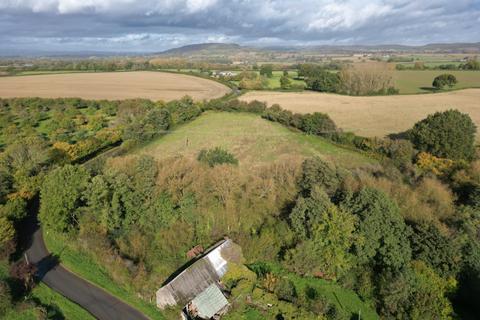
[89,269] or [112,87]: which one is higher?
[112,87]

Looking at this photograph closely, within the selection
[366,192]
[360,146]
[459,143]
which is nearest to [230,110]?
[360,146]

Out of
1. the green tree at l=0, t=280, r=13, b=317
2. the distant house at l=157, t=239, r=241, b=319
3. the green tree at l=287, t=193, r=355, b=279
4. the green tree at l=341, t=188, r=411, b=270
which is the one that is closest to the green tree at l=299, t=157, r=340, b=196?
the green tree at l=287, t=193, r=355, b=279

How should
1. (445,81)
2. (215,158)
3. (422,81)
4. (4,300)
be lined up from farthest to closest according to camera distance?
1. (422,81)
2. (445,81)
3. (215,158)
4. (4,300)

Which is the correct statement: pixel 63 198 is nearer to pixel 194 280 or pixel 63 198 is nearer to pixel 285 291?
pixel 194 280

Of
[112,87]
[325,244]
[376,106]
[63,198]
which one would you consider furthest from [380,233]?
[112,87]

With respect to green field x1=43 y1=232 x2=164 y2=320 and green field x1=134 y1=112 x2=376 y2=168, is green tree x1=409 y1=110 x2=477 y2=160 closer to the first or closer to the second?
green field x1=134 y1=112 x2=376 y2=168

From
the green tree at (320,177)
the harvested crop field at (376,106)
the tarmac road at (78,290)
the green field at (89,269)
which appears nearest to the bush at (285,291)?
the green field at (89,269)

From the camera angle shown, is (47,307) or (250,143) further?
(250,143)
